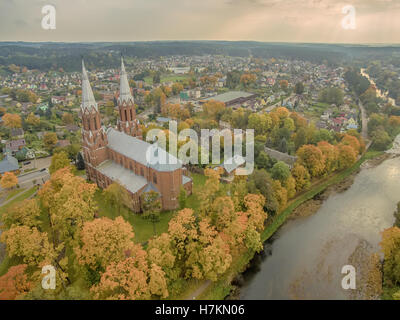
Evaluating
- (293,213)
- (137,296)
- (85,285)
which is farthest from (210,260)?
(293,213)

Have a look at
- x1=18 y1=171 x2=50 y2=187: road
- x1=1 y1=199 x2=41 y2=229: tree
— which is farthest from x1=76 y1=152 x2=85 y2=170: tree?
x1=1 y1=199 x2=41 y2=229: tree

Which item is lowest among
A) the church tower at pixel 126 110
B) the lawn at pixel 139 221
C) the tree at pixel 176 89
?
the lawn at pixel 139 221

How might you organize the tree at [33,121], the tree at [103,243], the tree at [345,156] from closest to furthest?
the tree at [103,243] → the tree at [345,156] → the tree at [33,121]

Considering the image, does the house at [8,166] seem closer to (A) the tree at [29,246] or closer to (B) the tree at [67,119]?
(A) the tree at [29,246]

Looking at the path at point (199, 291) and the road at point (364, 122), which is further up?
the road at point (364, 122)

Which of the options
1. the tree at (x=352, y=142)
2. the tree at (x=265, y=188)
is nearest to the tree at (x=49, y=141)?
the tree at (x=265, y=188)

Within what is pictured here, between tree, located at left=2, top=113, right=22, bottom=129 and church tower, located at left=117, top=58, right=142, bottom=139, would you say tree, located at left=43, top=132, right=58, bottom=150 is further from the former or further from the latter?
church tower, located at left=117, top=58, right=142, bottom=139

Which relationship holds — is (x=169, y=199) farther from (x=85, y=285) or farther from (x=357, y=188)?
(x=357, y=188)
